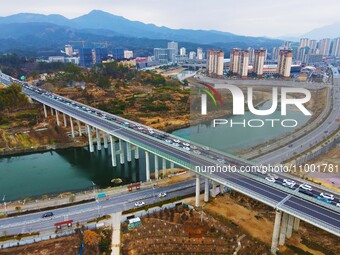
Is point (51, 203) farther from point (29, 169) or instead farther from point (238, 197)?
point (238, 197)

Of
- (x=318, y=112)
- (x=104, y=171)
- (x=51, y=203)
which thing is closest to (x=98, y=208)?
(x=51, y=203)

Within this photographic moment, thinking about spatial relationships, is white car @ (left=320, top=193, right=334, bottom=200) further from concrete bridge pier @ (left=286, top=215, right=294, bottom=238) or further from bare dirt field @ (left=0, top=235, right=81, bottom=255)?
bare dirt field @ (left=0, top=235, right=81, bottom=255)

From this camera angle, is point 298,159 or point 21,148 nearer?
point 298,159

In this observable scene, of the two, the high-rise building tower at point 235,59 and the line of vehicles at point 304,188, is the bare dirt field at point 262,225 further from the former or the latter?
the high-rise building tower at point 235,59

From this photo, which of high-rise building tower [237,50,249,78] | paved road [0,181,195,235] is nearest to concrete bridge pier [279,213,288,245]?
paved road [0,181,195,235]

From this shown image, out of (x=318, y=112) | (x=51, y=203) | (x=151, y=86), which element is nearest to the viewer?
(x=51, y=203)

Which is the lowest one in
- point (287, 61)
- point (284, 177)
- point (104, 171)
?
point (104, 171)

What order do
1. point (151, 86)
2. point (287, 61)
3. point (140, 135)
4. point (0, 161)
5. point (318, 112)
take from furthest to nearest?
point (287, 61), point (151, 86), point (318, 112), point (0, 161), point (140, 135)
